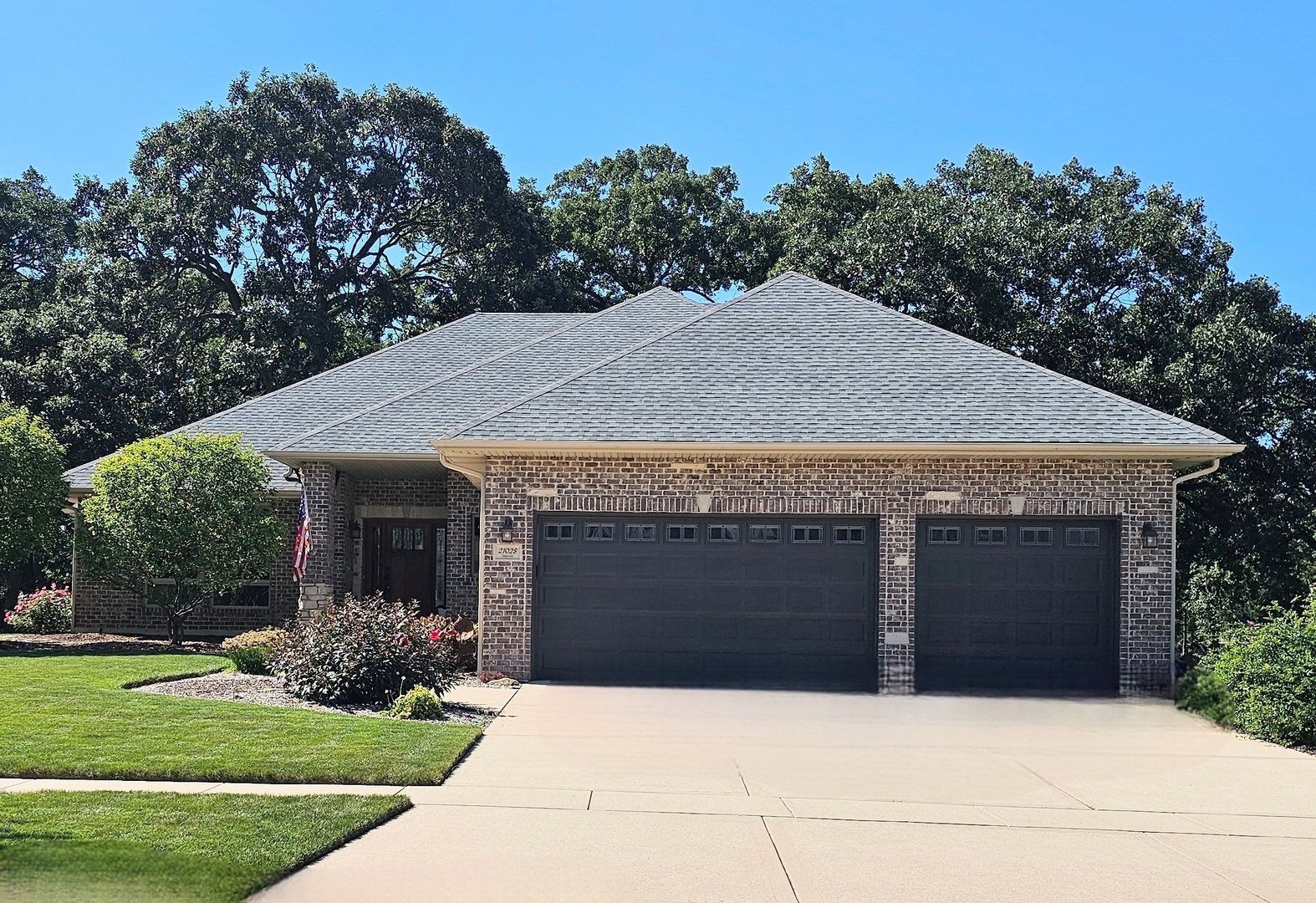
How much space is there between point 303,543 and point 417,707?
22.7 feet

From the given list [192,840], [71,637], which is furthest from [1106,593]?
[71,637]

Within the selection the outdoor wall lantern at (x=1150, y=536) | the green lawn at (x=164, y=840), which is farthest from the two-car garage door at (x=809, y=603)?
the green lawn at (x=164, y=840)

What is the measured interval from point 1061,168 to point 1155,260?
6674 millimetres

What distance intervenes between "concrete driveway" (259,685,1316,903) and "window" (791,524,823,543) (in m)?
2.87

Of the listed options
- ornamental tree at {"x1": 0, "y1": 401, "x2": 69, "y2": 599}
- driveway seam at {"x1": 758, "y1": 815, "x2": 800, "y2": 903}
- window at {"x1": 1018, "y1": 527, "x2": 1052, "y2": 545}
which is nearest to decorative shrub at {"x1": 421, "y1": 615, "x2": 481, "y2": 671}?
window at {"x1": 1018, "y1": 527, "x2": 1052, "y2": 545}

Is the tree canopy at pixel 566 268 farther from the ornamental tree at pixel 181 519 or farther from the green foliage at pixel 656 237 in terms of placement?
the ornamental tree at pixel 181 519

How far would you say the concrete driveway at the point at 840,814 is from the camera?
682cm

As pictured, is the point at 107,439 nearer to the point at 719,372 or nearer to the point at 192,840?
the point at 719,372

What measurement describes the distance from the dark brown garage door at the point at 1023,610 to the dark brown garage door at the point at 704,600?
87 centimetres

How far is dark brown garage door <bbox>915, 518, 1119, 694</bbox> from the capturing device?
1587cm

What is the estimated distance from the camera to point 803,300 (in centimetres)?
1972

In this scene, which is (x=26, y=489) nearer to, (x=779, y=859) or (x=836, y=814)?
(x=836, y=814)

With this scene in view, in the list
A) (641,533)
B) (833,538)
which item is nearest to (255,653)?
(641,533)

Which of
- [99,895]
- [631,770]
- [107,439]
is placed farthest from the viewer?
[107,439]
